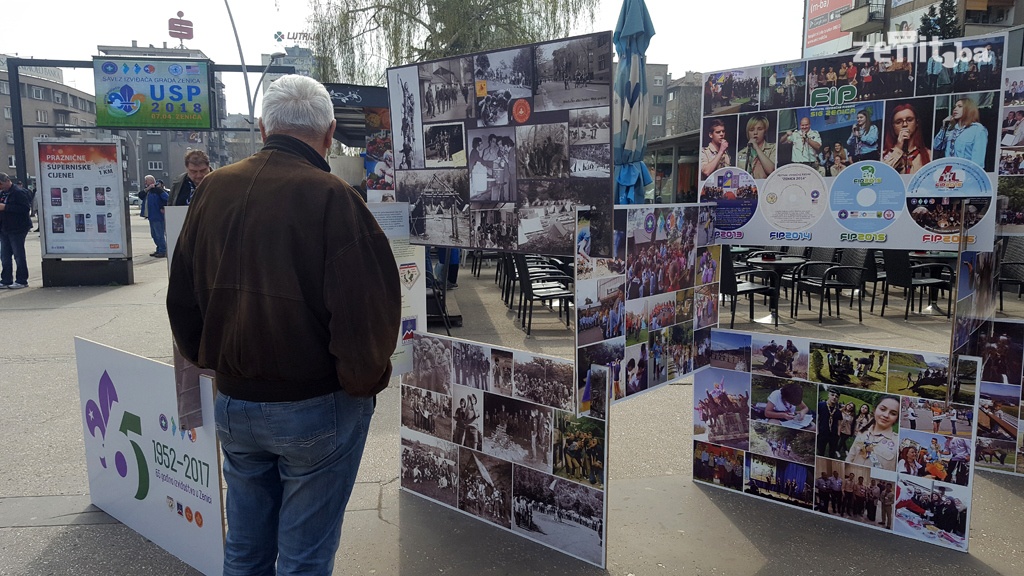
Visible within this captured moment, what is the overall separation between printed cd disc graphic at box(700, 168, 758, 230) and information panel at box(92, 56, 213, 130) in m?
15.1

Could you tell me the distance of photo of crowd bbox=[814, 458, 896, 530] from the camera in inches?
124

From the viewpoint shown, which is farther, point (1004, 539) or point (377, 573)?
point (1004, 539)

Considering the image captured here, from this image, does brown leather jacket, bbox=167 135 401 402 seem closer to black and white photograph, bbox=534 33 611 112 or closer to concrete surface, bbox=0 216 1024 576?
black and white photograph, bbox=534 33 611 112

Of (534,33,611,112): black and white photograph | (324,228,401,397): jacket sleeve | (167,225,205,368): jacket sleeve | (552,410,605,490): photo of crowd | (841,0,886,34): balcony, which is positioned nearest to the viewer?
(324,228,401,397): jacket sleeve

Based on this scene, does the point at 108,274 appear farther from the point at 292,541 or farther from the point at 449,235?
the point at 292,541

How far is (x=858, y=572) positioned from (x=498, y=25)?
52.6 feet

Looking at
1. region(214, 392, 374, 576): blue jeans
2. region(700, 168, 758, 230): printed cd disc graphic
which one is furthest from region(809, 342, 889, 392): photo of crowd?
region(214, 392, 374, 576): blue jeans

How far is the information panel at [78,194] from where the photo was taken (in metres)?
10.6

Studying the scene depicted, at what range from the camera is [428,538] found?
3.12 metres

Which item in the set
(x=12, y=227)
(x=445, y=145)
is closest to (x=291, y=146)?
(x=445, y=145)

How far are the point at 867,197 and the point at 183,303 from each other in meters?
2.87

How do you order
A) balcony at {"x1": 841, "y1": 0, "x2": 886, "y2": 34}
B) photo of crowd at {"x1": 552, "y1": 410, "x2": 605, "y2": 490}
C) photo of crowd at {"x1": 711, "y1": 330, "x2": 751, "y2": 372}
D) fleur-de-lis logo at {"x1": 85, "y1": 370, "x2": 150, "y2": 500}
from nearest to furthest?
photo of crowd at {"x1": 552, "y1": 410, "x2": 605, "y2": 490}, fleur-de-lis logo at {"x1": 85, "y1": 370, "x2": 150, "y2": 500}, photo of crowd at {"x1": 711, "y1": 330, "x2": 751, "y2": 372}, balcony at {"x1": 841, "y1": 0, "x2": 886, "y2": 34}

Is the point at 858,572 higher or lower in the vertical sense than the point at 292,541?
lower

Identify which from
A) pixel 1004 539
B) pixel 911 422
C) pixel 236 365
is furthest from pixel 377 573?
pixel 1004 539
